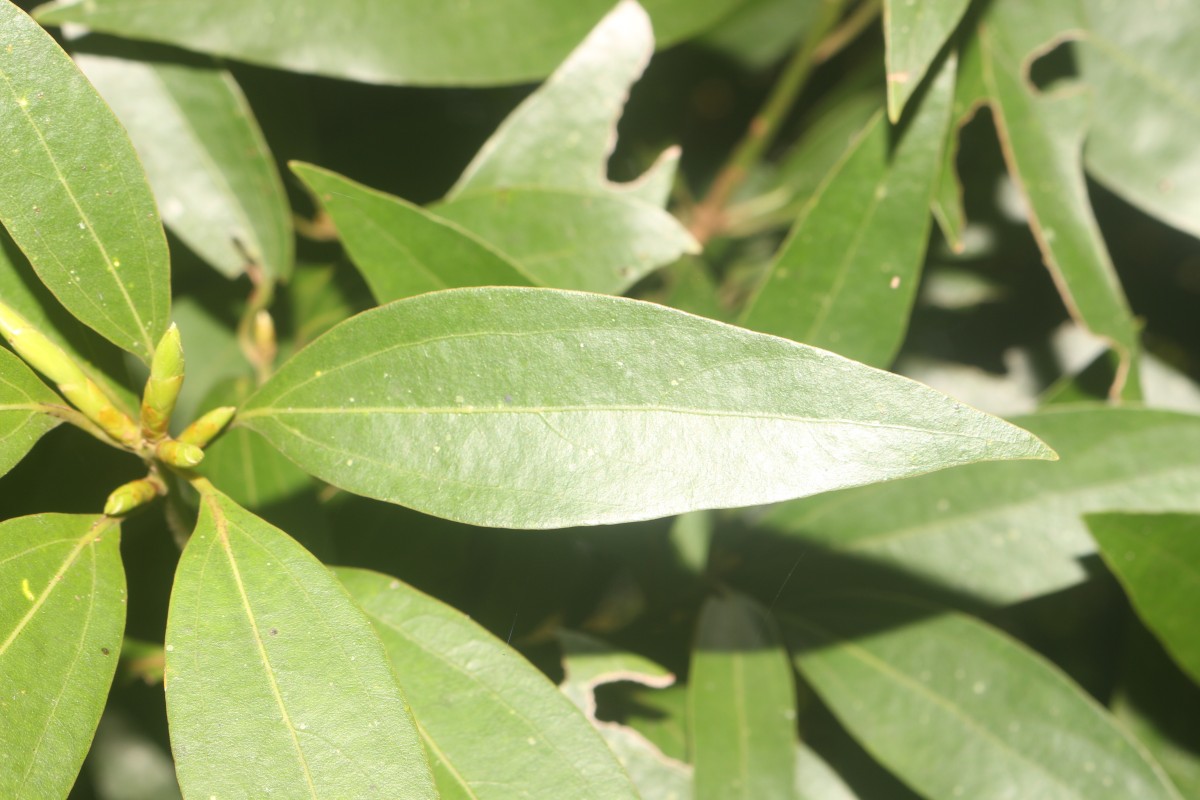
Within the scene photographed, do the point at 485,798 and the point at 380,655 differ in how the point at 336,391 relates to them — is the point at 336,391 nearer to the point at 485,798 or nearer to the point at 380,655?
the point at 380,655

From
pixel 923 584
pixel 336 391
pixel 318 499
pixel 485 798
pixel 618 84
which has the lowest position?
pixel 923 584

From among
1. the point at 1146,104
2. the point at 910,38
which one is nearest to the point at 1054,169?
the point at 1146,104

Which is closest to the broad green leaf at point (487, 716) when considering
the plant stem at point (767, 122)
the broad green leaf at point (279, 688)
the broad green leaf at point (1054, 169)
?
the broad green leaf at point (279, 688)

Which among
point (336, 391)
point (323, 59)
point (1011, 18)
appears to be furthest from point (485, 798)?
point (1011, 18)

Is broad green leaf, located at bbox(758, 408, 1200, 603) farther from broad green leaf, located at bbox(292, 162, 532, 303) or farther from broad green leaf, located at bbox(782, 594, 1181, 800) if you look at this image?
broad green leaf, located at bbox(292, 162, 532, 303)

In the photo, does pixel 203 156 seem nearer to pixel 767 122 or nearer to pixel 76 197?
pixel 76 197

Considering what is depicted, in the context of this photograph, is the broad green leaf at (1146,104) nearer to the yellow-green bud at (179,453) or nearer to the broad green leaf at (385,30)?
the broad green leaf at (385,30)
